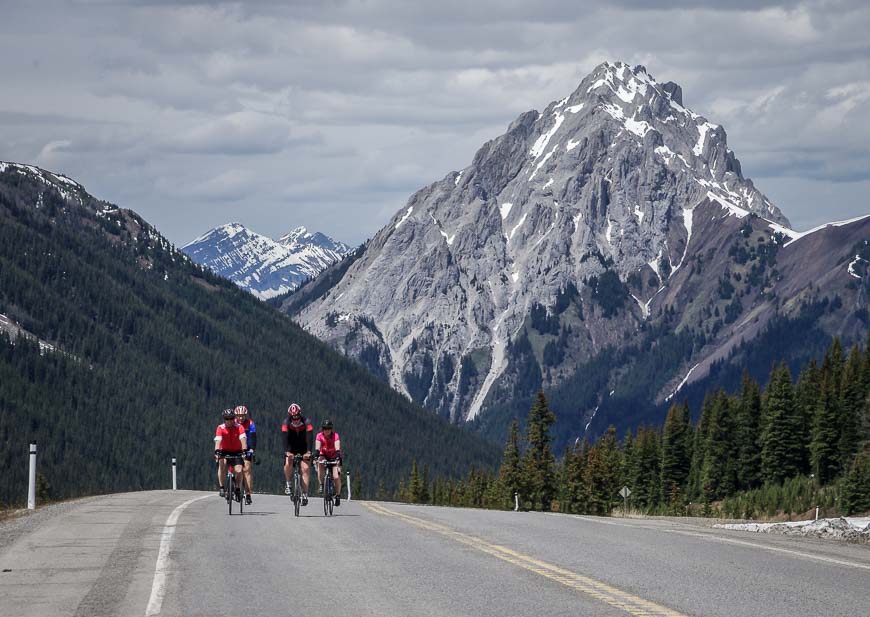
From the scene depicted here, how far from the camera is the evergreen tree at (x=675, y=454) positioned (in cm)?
12017

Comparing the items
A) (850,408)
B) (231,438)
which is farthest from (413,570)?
(850,408)

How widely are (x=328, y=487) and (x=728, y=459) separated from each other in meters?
88.1

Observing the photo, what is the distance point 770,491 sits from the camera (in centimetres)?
9950

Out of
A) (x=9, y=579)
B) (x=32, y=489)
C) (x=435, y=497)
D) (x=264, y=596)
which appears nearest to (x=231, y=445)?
(x=32, y=489)

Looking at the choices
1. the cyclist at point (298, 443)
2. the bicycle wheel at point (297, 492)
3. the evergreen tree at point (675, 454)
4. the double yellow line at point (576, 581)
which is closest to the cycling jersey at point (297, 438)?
the cyclist at point (298, 443)

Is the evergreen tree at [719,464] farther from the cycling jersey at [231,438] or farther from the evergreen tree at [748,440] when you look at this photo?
the cycling jersey at [231,438]

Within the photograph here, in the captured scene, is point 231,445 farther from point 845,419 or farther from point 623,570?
point 845,419

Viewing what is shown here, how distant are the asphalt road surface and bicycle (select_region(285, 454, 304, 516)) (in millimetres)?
4045

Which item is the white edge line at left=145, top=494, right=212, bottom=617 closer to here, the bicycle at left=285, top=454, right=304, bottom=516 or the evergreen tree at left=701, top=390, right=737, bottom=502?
the bicycle at left=285, top=454, right=304, bottom=516

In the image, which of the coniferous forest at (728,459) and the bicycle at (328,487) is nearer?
the bicycle at (328,487)

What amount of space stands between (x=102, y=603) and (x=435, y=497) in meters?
132

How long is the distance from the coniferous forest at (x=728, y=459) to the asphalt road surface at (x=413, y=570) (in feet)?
192

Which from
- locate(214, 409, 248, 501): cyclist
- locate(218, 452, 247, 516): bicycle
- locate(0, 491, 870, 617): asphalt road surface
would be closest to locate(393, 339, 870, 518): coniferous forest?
locate(218, 452, 247, 516): bicycle

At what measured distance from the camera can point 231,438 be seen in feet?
98.1
